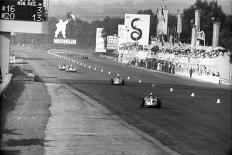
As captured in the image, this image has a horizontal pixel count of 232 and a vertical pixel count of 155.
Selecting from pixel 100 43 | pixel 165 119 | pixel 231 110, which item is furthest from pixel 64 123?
pixel 100 43

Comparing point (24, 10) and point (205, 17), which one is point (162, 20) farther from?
point (24, 10)

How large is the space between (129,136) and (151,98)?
40.4ft

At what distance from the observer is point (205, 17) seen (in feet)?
454

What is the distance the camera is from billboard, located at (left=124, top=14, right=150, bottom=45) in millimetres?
123750

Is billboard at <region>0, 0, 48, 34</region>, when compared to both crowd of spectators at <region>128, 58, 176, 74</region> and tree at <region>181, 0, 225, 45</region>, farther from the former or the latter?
tree at <region>181, 0, 225, 45</region>

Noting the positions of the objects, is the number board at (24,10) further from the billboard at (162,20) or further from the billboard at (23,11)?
the billboard at (162,20)

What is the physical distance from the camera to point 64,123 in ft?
82.6

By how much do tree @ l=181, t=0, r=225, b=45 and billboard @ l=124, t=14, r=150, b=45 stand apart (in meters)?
11.4

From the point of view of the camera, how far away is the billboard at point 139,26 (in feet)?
406

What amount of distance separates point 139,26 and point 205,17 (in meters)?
21.9

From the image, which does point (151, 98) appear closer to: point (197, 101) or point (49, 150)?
point (197, 101)

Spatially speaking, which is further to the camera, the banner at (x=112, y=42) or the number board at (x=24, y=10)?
the banner at (x=112, y=42)

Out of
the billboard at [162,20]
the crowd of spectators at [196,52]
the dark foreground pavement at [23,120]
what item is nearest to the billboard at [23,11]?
the dark foreground pavement at [23,120]

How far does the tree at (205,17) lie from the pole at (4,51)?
270 ft
